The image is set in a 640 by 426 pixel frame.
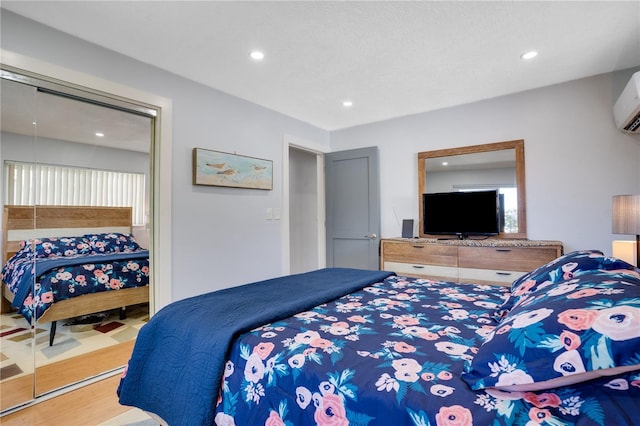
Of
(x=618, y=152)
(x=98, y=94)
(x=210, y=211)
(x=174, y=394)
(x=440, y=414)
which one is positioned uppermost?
(x=98, y=94)

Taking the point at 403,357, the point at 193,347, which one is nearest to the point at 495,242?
the point at 403,357

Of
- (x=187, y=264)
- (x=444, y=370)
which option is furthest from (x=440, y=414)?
(x=187, y=264)

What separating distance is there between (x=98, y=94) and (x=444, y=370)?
9.25ft

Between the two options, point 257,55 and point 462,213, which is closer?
point 257,55

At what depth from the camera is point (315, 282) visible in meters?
2.00

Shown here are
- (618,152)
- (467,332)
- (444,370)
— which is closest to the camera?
(444,370)

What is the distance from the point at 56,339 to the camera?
2.81 m

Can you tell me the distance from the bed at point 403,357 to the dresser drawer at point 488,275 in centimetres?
140

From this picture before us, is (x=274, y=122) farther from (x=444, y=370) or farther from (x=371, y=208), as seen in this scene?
(x=444, y=370)

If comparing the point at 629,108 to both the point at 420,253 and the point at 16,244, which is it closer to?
the point at 420,253

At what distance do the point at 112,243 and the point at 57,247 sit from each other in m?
0.46

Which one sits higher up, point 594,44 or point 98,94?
point 594,44

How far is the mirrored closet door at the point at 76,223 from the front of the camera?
213 centimetres

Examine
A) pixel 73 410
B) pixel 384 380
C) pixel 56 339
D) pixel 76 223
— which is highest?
pixel 76 223
